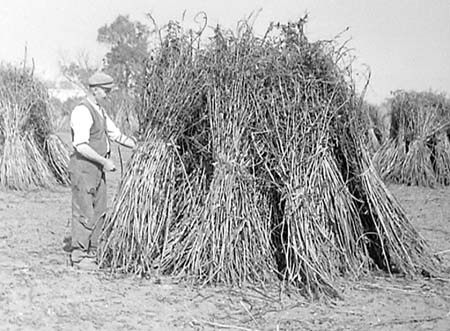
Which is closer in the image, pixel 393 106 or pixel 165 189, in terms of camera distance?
pixel 165 189

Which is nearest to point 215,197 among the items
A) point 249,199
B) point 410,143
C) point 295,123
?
point 249,199

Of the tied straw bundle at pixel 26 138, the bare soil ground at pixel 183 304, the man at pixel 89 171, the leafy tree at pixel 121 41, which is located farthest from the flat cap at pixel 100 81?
the leafy tree at pixel 121 41

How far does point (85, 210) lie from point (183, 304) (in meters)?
1.43

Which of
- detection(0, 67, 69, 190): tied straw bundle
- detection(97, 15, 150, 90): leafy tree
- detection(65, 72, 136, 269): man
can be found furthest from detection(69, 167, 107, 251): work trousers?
detection(97, 15, 150, 90): leafy tree

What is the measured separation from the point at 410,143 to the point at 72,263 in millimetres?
8772

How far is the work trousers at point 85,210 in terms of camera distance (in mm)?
6445

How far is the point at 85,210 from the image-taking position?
648 centimetres

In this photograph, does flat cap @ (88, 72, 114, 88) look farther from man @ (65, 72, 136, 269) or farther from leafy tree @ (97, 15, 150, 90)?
leafy tree @ (97, 15, 150, 90)

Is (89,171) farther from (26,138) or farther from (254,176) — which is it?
(26,138)

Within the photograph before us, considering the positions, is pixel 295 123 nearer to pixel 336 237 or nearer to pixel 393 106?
pixel 336 237

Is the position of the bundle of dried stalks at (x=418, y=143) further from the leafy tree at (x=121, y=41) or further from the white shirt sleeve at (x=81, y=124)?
the leafy tree at (x=121, y=41)

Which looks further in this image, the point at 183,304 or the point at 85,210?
the point at 85,210

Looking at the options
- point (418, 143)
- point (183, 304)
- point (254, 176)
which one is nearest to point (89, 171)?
point (254, 176)

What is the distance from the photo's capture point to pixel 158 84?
6.34 m
